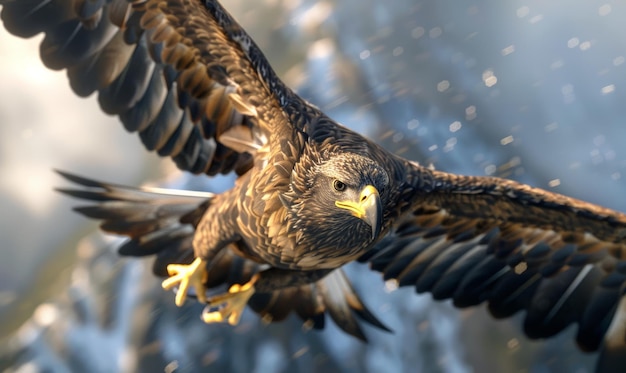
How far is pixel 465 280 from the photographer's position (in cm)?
327

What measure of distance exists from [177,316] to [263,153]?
1.75 m

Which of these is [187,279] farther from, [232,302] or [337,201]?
[337,201]

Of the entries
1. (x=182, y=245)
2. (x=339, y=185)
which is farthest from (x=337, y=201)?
(x=182, y=245)

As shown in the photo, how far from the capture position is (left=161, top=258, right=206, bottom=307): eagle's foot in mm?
2816

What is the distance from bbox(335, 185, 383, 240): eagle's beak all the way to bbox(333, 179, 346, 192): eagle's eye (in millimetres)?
43

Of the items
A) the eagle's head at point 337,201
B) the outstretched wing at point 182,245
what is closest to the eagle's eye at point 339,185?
the eagle's head at point 337,201

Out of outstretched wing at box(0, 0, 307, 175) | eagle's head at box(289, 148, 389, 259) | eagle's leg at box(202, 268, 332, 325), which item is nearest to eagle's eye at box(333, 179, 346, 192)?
eagle's head at box(289, 148, 389, 259)

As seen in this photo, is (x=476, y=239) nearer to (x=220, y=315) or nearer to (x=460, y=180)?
(x=460, y=180)

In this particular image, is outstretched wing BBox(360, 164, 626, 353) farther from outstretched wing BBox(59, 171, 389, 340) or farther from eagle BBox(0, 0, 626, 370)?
outstretched wing BBox(59, 171, 389, 340)

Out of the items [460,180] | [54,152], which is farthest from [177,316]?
[460,180]

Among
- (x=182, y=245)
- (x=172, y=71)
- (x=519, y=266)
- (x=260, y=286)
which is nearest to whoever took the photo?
(x=172, y=71)

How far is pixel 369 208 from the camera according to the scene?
2.23m

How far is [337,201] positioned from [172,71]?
834 mm

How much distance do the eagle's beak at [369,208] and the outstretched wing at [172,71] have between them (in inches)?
14.8
